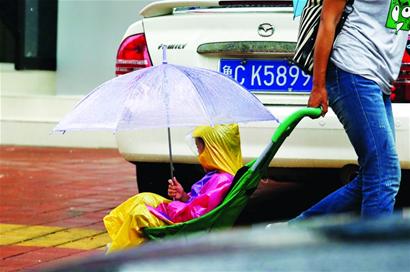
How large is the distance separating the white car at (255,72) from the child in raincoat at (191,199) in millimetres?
984

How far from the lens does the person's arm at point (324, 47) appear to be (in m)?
4.65

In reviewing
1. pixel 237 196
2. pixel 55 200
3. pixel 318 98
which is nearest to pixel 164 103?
pixel 237 196

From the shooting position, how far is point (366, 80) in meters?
4.65

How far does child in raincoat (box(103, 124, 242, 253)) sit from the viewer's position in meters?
4.55

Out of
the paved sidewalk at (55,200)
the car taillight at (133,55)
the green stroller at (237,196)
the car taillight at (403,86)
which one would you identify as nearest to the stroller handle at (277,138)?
the green stroller at (237,196)

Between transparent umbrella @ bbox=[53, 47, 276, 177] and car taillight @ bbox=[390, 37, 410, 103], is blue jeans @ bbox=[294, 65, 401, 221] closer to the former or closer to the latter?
transparent umbrella @ bbox=[53, 47, 276, 177]

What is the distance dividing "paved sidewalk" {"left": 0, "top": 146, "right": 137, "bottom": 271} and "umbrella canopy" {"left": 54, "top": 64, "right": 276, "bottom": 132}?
0.93 metres

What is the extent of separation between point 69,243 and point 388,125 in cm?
199

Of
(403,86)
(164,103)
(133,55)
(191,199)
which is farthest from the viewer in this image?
(133,55)

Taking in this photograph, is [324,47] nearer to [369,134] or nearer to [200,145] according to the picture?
[369,134]

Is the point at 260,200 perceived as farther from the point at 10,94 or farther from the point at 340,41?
the point at 10,94

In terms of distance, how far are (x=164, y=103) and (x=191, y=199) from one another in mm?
450

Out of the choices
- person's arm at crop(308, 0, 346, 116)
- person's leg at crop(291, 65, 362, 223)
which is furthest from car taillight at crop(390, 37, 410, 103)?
person's arm at crop(308, 0, 346, 116)

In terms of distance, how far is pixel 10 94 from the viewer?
40.2 ft
